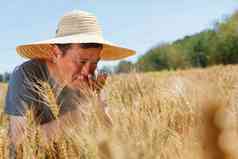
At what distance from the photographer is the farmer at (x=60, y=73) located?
161 cm

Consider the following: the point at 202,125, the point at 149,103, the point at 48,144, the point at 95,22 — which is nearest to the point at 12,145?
the point at 48,144

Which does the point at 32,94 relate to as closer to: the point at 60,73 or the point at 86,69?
the point at 60,73

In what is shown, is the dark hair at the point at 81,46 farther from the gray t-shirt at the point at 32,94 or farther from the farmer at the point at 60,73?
the gray t-shirt at the point at 32,94

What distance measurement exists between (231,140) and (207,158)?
0.07ft

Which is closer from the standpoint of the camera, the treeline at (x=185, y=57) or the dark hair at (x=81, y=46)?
the treeline at (x=185, y=57)

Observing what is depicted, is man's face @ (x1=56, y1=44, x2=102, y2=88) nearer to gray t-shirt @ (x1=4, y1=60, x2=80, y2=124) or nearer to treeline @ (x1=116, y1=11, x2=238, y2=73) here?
gray t-shirt @ (x1=4, y1=60, x2=80, y2=124)

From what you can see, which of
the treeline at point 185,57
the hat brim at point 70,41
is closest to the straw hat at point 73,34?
the hat brim at point 70,41

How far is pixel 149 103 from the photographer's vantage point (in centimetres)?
173

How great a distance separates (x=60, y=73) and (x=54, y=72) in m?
0.09

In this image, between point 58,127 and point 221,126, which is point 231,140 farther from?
point 58,127

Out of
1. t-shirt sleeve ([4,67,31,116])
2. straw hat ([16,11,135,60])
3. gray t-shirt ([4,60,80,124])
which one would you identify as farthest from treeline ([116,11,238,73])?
t-shirt sleeve ([4,67,31,116])

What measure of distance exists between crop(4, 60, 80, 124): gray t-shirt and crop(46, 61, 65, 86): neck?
22mm

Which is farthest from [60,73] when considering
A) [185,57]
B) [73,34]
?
[185,57]

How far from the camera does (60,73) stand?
1.71 metres
